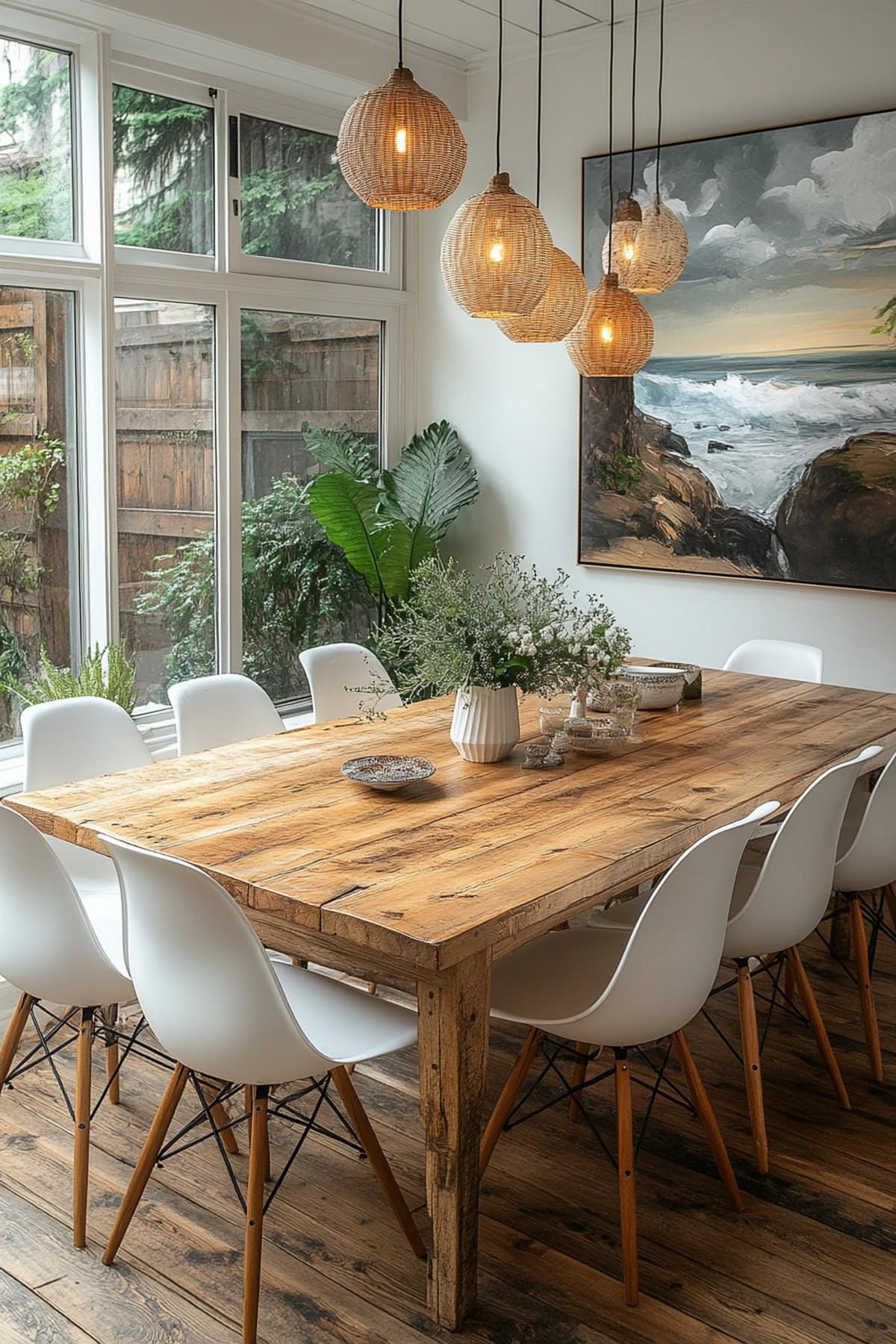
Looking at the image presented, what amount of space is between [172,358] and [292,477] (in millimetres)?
749

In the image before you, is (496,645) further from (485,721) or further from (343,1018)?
(343,1018)

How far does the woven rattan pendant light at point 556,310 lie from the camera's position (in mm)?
3246

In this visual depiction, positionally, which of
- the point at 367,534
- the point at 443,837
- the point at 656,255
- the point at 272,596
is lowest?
the point at 443,837

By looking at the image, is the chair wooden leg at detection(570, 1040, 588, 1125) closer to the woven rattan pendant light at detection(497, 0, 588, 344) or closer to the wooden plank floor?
the wooden plank floor

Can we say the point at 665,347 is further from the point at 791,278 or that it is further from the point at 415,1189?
the point at 415,1189

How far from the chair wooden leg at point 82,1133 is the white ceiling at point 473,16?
11.5ft

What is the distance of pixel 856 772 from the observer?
2691mm

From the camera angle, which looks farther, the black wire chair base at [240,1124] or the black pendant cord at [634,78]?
the black pendant cord at [634,78]

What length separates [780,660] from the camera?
14.2 feet

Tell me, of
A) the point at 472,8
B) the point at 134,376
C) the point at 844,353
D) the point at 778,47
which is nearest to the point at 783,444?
the point at 844,353

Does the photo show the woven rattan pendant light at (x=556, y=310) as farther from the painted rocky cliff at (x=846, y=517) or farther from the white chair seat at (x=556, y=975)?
the white chair seat at (x=556, y=975)

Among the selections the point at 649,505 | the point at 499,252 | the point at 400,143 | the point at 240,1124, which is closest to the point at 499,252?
the point at 499,252

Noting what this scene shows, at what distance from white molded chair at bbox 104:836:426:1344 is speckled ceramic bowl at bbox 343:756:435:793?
0.55m

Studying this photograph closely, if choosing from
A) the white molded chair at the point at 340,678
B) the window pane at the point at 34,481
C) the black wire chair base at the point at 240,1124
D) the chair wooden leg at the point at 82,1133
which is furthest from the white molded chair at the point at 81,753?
the window pane at the point at 34,481
